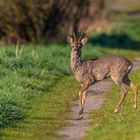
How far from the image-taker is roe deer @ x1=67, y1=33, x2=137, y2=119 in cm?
1835

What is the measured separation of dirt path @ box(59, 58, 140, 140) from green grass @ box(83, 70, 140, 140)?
21 cm

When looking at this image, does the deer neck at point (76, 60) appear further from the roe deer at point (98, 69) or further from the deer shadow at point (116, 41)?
the deer shadow at point (116, 41)

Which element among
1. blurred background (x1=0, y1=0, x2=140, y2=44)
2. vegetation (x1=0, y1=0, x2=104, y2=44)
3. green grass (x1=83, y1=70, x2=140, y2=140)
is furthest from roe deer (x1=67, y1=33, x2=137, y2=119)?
vegetation (x1=0, y1=0, x2=104, y2=44)

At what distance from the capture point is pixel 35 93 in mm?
21188

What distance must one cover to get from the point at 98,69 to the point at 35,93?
3193 millimetres

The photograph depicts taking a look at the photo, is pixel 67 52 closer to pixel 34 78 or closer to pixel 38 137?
pixel 34 78

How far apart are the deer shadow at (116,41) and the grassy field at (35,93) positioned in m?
11.1

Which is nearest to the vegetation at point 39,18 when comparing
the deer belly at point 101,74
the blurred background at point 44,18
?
the blurred background at point 44,18

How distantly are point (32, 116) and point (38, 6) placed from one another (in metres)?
24.0

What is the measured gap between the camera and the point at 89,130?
15602mm

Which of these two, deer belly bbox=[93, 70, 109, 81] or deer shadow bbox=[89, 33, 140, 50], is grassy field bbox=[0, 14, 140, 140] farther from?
deer shadow bbox=[89, 33, 140, 50]

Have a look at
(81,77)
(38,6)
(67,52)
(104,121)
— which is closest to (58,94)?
(81,77)

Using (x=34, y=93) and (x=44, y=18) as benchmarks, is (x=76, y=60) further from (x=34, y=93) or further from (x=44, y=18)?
(x=44, y=18)

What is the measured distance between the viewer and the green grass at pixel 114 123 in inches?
555
